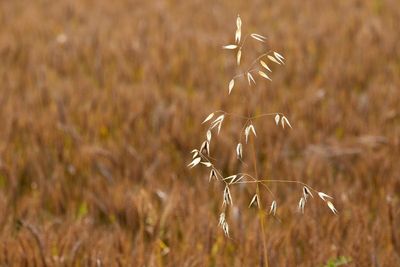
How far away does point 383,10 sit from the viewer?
17.1 ft

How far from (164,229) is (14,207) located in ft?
1.97

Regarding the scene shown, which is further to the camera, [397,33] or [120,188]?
[397,33]

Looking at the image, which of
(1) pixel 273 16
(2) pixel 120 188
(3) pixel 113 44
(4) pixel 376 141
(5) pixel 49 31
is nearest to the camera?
(2) pixel 120 188

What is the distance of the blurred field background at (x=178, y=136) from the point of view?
1.66m

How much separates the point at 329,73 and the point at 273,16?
1.57 meters

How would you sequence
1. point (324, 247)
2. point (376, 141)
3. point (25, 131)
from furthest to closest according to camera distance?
point (25, 131), point (376, 141), point (324, 247)

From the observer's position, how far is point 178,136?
105 inches

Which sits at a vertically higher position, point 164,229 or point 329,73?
point 164,229

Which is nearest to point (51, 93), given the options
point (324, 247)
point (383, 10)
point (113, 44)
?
point (113, 44)

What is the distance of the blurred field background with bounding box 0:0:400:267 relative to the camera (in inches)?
65.5

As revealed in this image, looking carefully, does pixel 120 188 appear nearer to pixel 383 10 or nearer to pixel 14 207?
pixel 14 207

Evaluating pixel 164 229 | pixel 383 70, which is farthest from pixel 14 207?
pixel 383 70

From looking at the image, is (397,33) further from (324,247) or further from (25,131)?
(324,247)

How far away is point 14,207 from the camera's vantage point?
223cm
